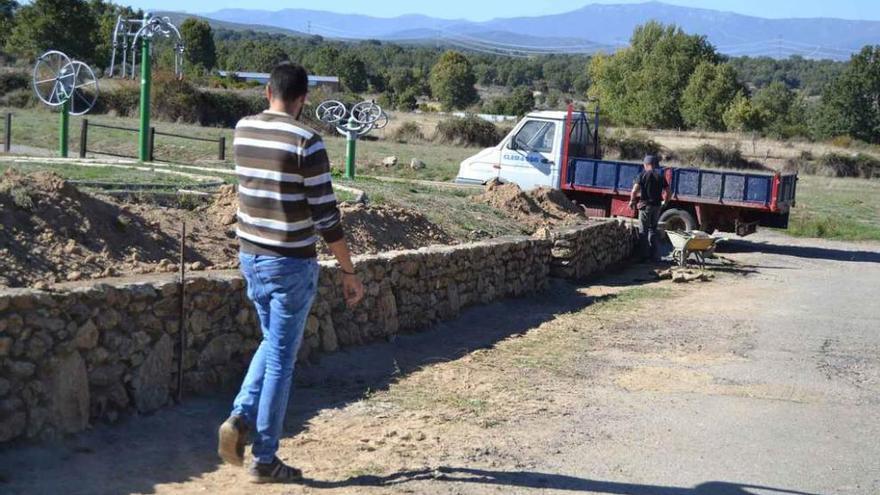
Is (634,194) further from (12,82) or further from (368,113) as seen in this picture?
(12,82)

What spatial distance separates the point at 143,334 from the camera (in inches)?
284

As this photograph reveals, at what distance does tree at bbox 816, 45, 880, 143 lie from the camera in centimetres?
8075

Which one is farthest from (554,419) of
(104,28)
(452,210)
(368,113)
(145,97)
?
(104,28)

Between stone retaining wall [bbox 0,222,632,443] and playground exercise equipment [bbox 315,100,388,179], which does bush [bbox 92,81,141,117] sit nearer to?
playground exercise equipment [bbox 315,100,388,179]

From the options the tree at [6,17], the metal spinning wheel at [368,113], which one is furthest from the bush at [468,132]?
the tree at [6,17]

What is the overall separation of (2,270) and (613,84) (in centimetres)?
10632

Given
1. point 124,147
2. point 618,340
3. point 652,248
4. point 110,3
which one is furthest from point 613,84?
point 618,340

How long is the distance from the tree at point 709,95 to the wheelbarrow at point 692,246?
71536 millimetres

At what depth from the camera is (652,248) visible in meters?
20.0

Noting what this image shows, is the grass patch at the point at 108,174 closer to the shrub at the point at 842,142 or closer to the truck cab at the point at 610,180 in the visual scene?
the truck cab at the point at 610,180

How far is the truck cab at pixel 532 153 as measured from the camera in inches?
846

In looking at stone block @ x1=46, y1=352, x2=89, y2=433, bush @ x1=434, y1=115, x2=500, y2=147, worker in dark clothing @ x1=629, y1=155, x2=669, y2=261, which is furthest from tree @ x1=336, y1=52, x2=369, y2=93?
stone block @ x1=46, y1=352, x2=89, y2=433

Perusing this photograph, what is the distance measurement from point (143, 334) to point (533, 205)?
11858mm

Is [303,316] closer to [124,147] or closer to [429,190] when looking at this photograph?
[429,190]
